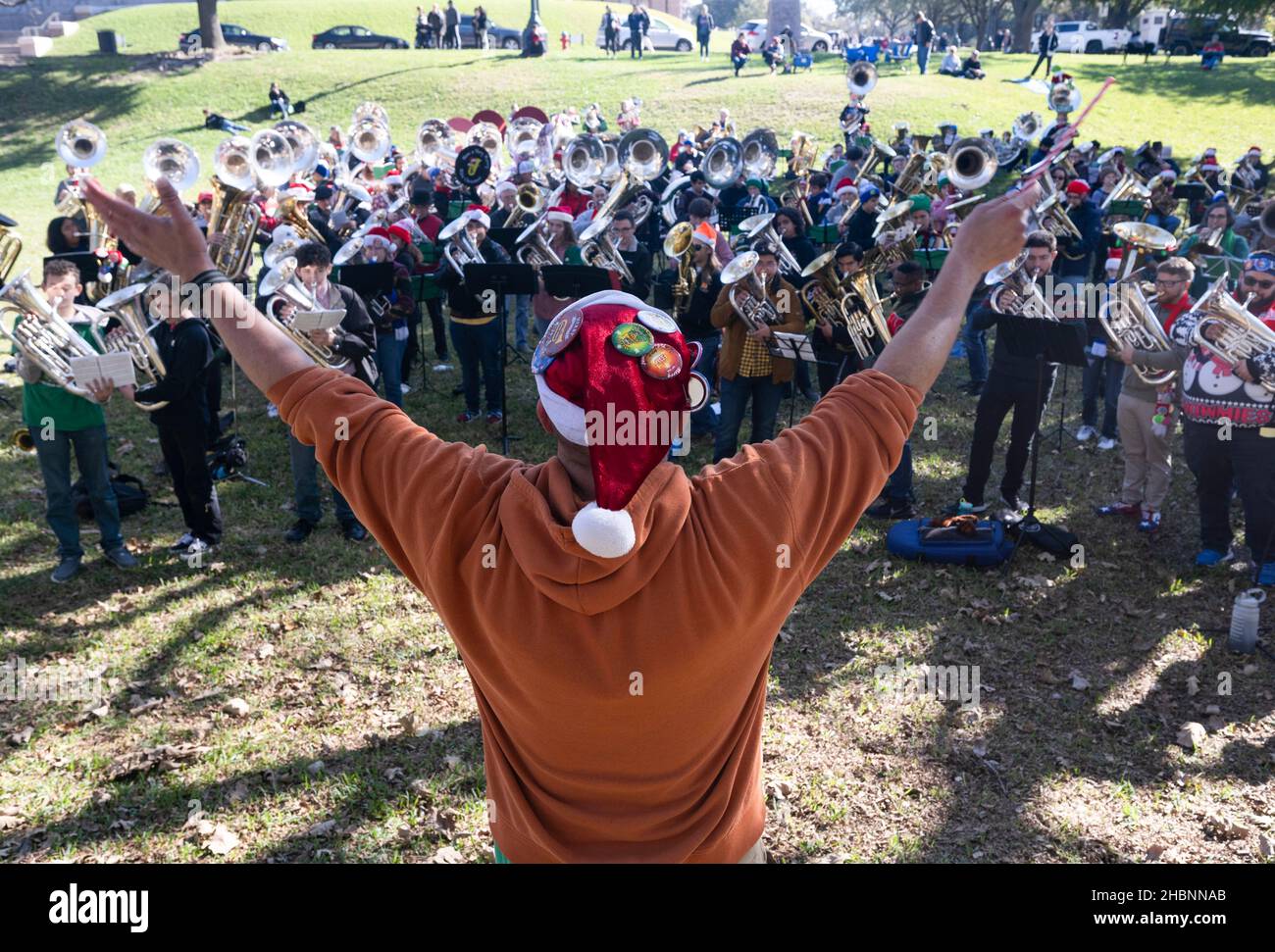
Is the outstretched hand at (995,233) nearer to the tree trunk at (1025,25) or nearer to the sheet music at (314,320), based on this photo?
the sheet music at (314,320)

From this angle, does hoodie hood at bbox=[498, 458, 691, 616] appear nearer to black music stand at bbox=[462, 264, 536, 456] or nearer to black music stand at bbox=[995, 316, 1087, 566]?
black music stand at bbox=[995, 316, 1087, 566]

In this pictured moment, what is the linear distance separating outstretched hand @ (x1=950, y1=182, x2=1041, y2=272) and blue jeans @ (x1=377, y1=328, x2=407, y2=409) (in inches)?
332

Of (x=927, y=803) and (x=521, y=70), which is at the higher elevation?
(x=521, y=70)

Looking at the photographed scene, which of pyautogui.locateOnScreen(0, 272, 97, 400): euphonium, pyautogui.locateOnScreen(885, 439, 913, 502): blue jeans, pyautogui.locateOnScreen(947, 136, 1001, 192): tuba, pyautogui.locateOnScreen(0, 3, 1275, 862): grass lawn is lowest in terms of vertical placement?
pyautogui.locateOnScreen(0, 3, 1275, 862): grass lawn

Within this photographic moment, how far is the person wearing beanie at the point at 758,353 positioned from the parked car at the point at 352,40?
4100 cm

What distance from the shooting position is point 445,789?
18.0 ft

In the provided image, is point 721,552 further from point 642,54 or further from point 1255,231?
point 642,54

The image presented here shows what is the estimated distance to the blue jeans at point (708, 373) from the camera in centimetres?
1045

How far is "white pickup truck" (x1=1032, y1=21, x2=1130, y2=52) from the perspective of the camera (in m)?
46.6

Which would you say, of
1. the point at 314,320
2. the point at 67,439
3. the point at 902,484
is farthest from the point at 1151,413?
the point at 67,439

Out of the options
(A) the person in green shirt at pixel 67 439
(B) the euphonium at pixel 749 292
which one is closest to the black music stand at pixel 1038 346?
(B) the euphonium at pixel 749 292

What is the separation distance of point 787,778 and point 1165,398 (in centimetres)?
508

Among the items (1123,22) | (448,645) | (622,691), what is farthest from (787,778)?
(1123,22)

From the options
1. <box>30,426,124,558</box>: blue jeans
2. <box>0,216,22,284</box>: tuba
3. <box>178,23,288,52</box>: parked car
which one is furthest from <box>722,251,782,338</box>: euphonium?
<box>178,23,288,52</box>: parked car
